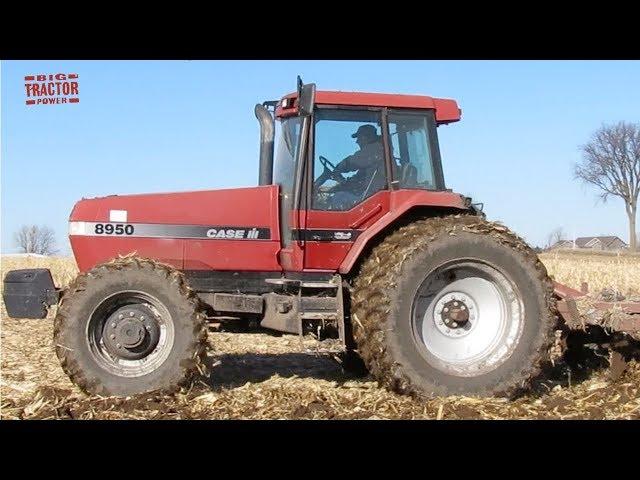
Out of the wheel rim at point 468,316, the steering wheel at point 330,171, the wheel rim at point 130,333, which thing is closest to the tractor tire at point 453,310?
the wheel rim at point 468,316

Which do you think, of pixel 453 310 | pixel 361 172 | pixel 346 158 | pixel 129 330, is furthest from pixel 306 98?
pixel 129 330

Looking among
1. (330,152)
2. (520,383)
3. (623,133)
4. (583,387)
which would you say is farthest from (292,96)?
(623,133)

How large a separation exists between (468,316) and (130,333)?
276cm

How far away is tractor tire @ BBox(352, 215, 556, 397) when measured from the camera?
5.61 metres

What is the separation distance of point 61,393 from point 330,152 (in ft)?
9.75

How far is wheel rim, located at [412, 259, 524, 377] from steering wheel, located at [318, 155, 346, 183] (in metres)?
1.25

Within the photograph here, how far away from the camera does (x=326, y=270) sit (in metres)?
6.35

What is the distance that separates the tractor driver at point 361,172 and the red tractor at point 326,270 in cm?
1

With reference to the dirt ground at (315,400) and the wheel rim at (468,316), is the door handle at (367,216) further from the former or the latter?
the dirt ground at (315,400)

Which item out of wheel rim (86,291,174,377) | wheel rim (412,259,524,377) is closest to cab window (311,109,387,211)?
wheel rim (412,259,524,377)

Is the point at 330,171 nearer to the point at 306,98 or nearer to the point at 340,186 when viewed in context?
the point at 340,186

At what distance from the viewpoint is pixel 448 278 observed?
5.95m

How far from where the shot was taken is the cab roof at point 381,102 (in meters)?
6.33

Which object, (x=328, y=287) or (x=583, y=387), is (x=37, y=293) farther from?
(x=583, y=387)
